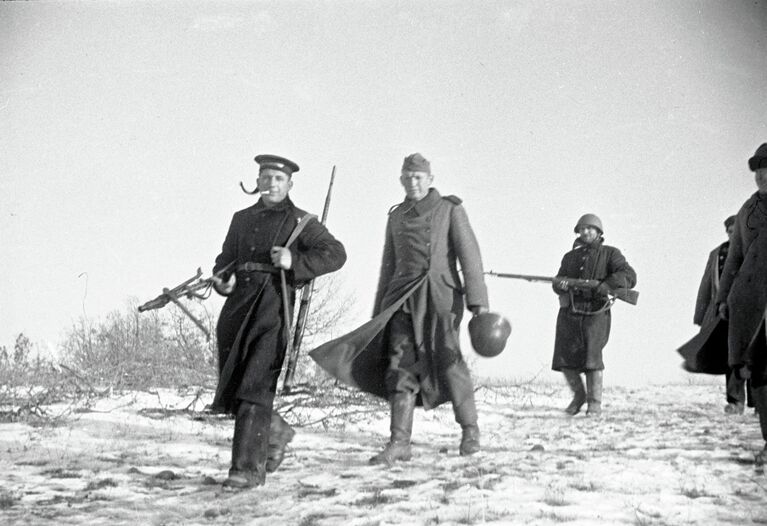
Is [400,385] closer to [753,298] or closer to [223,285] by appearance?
[223,285]

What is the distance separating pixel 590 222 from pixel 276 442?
17.9 feet

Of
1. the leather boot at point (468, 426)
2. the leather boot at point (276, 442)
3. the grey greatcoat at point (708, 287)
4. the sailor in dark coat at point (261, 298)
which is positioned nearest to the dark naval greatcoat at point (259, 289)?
the sailor in dark coat at point (261, 298)

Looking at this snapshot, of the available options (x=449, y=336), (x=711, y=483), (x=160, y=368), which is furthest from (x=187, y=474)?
(x=160, y=368)

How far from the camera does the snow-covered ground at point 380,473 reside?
3.60 metres

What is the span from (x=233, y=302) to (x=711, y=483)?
9.75 feet

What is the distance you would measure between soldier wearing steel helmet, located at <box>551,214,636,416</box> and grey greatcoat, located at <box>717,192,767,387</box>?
135 inches

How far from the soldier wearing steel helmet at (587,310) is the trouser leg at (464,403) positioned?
3.44m

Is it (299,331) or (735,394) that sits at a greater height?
(299,331)

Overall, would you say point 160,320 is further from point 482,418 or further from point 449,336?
point 449,336

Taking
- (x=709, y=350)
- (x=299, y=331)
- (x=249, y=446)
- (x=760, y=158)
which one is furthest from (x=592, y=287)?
(x=249, y=446)

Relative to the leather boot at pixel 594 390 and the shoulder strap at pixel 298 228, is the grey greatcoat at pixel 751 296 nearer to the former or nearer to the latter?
the shoulder strap at pixel 298 228

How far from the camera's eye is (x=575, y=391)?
→ 29.0 ft

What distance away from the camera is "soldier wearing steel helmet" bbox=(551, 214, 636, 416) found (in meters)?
8.70

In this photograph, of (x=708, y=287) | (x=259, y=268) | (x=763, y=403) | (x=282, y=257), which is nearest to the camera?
(x=282, y=257)
